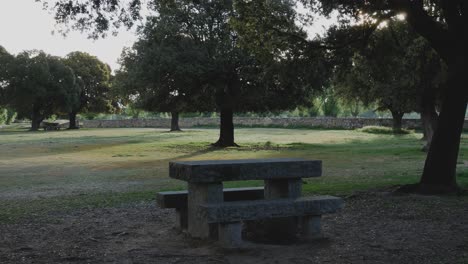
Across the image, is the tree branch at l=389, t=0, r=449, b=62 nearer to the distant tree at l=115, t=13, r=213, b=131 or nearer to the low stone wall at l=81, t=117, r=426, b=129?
the distant tree at l=115, t=13, r=213, b=131

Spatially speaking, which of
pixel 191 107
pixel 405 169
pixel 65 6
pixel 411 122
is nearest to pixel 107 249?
pixel 65 6

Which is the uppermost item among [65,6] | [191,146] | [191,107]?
[65,6]

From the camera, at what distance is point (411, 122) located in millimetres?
58250

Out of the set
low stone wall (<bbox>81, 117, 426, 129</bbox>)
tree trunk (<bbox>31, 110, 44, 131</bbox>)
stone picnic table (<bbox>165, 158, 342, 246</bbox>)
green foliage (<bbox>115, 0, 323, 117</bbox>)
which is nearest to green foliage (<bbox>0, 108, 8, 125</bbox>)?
low stone wall (<bbox>81, 117, 426, 129</bbox>)

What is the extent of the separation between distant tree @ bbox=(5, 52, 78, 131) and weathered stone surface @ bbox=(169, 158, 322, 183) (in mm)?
64368

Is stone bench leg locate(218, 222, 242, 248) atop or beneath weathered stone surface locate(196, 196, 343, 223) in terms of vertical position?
beneath

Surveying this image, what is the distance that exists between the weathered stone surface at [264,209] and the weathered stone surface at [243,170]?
13.8 inches

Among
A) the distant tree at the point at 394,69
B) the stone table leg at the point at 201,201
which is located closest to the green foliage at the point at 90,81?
the distant tree at the point at 394,69

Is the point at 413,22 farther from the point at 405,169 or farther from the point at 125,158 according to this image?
the point at 125,158

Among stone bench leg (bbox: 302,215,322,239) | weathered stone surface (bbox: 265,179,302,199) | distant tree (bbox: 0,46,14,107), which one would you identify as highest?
distant tree (bbox: 0,46,14,107)

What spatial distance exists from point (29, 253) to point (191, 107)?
84.3 ft

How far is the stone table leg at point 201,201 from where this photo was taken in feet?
22.2

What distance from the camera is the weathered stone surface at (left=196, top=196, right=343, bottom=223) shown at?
6426mm

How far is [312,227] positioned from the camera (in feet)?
23.7
